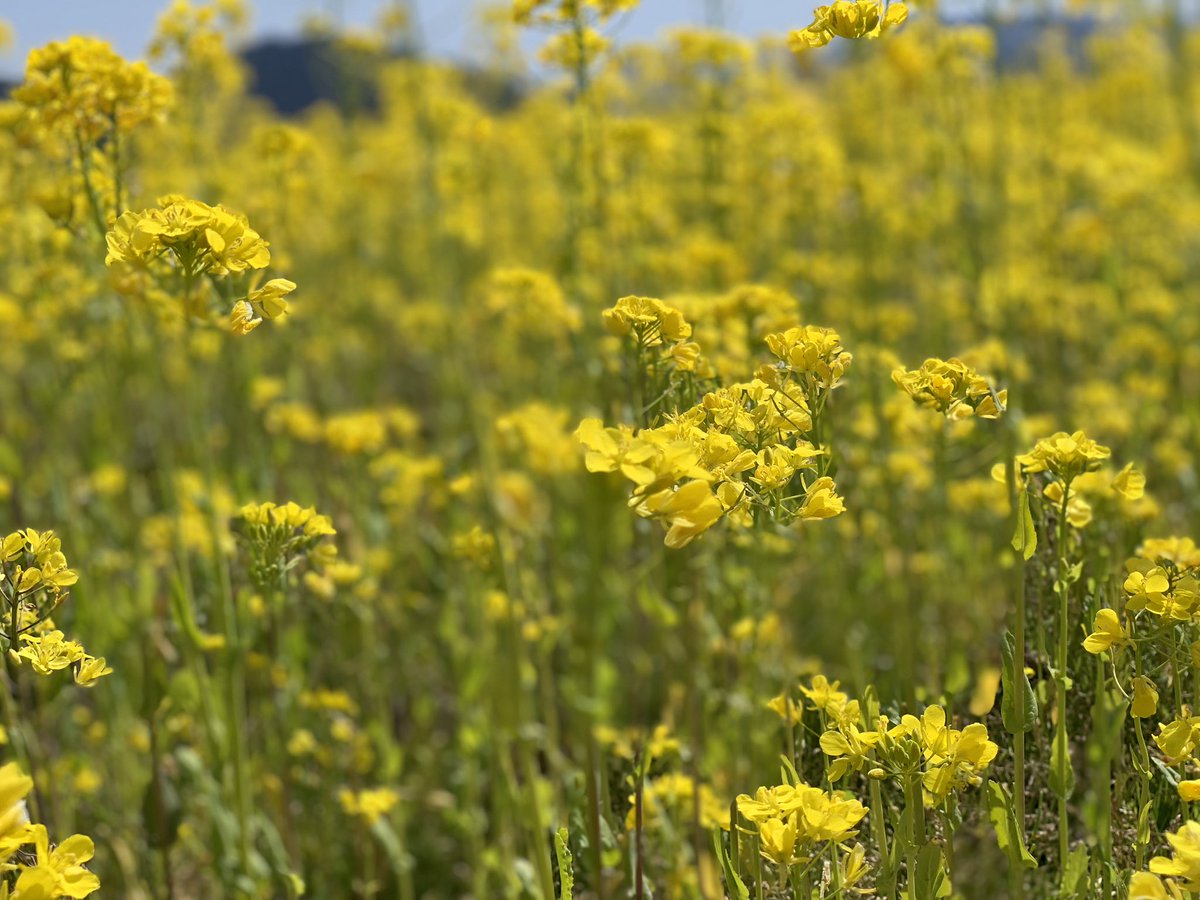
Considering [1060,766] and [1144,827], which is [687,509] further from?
[1144,827]

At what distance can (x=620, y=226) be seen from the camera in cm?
393

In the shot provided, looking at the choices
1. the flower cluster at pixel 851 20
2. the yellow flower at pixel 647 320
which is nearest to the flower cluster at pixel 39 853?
the yellow flower at pixel 647 320

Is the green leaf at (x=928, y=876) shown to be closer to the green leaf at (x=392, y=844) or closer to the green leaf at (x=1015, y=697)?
the green leaf at (x=1015, y=697)

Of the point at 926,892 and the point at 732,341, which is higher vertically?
the point at 732,341

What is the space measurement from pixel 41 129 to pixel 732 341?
1399 millimetres

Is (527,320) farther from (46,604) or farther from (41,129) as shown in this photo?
(46,604)

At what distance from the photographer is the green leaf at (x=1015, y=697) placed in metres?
1.34

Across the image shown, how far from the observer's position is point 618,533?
3.33m

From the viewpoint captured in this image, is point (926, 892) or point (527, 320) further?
point (527, 320)

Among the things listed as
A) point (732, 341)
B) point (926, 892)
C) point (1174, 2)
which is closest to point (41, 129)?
point (732, 341)

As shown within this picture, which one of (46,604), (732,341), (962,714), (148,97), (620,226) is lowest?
(962,714)

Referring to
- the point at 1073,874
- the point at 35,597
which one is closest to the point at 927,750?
the point at 1073,874

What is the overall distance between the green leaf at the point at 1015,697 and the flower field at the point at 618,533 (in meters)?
0.02

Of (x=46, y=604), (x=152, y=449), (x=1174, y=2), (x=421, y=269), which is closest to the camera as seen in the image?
(x=46, y=604)
